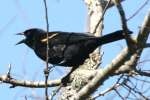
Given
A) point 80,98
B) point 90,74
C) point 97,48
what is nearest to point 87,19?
point 97,48

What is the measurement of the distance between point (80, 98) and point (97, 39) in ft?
5.23

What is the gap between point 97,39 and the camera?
5027 mm

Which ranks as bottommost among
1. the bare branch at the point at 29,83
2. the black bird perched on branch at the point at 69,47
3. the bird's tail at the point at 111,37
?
the bare branch at the point at 29,83

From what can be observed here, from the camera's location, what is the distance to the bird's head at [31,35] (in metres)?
5.79

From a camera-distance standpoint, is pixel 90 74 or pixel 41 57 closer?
pixel 90 74

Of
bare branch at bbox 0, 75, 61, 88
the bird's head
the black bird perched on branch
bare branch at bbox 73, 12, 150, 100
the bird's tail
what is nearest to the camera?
bare branch at bbox 73, 12, 150, 100

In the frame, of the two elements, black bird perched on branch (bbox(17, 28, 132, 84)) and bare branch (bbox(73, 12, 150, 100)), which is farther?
black bird perched on branch (bbox(17, 28, 132, 84))

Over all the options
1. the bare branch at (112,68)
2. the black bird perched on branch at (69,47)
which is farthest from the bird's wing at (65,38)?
the bare branch at (112,68)

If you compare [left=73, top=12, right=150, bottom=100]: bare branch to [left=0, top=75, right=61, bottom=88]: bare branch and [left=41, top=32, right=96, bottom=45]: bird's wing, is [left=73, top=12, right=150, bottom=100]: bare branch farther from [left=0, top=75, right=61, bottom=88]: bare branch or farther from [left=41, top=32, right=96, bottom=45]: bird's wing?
[left=41, top=32, right=96, bottom=45]: bird's wing

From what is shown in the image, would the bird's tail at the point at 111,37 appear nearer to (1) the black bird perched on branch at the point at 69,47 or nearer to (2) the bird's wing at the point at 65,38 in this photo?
(1) the black bird perched on branch at the point at 69,47

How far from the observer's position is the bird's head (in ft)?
19.0

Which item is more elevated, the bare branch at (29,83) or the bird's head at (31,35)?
the bird's head at (31,35)

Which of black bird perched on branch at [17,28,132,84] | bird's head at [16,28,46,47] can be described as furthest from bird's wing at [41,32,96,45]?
bird's head at [16,28,46,47]

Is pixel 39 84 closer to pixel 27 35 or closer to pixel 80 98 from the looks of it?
pixel 27 35
